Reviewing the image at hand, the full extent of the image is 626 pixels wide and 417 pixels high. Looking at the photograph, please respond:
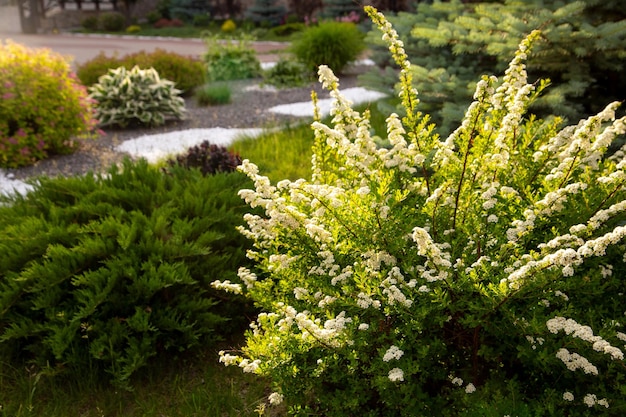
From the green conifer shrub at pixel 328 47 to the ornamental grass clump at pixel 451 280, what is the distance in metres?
10.7

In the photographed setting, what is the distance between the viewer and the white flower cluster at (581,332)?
1979 millimetres

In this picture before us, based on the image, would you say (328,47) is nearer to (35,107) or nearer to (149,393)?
(35,107)

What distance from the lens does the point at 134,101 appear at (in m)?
9.43

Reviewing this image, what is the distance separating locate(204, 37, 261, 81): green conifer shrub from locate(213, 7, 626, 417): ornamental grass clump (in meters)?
11.6

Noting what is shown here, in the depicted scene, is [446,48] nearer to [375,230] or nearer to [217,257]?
[217,257]

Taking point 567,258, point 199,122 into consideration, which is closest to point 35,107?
point 199,122

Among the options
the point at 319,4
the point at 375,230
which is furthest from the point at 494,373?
the point at 319,4

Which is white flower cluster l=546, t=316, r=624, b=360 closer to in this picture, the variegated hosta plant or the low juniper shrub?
the low juniper shrub

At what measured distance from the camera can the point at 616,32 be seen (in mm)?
4398

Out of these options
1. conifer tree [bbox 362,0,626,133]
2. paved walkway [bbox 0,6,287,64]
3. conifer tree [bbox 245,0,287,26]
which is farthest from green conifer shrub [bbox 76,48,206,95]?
conifer tree [bbox 245,0,287,26]

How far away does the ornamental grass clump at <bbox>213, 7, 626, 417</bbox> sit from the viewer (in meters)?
2.16

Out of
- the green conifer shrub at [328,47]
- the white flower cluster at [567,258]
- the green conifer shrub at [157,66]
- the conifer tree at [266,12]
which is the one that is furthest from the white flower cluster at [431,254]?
the conifer tree at [266,12]

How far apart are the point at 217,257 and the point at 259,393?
89 centimetres

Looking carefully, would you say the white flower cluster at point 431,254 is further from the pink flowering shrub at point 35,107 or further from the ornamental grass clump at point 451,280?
the pink flowering shrub at point 35,107
